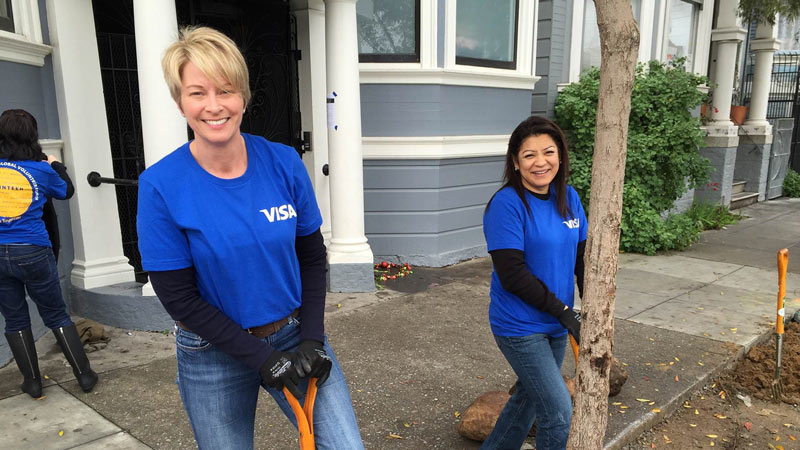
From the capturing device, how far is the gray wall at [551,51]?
8047mm

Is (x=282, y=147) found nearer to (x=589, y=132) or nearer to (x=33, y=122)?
(x=33, y=122)

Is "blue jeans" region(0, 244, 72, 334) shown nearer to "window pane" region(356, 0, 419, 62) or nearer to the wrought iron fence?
"window pane" region(356, 0, 419, 62)

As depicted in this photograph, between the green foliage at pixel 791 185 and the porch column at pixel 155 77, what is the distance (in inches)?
544

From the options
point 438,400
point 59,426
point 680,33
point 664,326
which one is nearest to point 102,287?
point 59,426

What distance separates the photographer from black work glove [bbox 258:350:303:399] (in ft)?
5.73

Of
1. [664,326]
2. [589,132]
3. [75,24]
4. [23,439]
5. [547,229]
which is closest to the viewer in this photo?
[547,229]

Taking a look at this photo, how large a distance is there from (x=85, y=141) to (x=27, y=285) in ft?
5.11

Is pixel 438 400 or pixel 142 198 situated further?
pixel 438 400

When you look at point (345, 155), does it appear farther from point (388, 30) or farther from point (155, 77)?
point (155, 77)

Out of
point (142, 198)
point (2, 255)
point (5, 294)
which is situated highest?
point (142, 198)

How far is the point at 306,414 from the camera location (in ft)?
6.12

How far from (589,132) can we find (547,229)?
5713 millimetres

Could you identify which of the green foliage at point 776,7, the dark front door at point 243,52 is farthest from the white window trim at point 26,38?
the green foliage at point 776,7

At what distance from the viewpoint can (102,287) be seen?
4.84 meters
